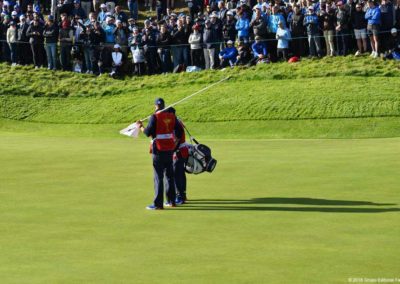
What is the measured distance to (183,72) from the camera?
132 ft

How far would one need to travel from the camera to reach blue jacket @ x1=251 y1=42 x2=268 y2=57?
128 feet

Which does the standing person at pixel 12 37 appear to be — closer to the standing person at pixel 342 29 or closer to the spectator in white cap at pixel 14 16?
the spectator in white cap at pixel 14 16

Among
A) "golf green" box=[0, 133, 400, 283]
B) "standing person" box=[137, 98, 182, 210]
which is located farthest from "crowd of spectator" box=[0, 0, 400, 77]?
"standing person" box=[137, 98, 182, 210]

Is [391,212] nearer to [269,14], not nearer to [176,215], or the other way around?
[176,215]

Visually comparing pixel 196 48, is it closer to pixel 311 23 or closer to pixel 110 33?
pixel 110 33

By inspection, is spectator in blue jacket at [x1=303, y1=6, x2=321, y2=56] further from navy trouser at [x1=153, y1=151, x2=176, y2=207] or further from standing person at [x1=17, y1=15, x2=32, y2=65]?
navy trouser at [x1=153, y1=151, x2=176, y2=207]

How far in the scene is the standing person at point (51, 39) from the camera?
41.3 meters

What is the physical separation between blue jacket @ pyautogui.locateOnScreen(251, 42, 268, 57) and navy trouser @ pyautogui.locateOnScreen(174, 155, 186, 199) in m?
19.5

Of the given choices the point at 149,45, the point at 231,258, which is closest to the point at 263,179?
the point at 231,258

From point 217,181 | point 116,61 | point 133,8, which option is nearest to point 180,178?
point 217,181

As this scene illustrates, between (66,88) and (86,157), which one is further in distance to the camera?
(66,88)

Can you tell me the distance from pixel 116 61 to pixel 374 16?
10.6 m

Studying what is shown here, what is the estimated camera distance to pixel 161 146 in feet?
63.0

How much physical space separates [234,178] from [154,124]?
4.19m
